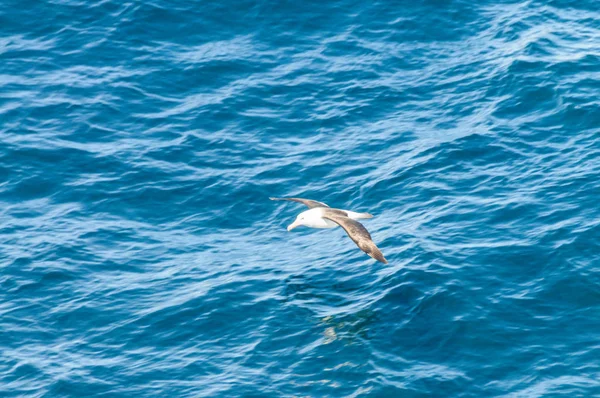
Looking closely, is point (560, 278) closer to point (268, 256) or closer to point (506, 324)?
point (506, 324)

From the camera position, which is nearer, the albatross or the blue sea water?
the blue sea water

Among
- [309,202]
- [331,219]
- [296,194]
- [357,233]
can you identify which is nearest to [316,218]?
[309,202]

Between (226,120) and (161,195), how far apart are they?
5416 mm

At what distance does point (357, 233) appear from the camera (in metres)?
29.2

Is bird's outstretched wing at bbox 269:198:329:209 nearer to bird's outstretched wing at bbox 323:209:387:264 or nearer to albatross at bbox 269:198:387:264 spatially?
albatross at bbox 269:198:387:264

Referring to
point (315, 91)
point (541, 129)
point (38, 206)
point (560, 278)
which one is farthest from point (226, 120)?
point (560, 278)

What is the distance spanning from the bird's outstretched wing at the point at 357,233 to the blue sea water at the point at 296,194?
2057mm

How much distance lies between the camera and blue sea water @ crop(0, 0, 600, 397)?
1089 inches

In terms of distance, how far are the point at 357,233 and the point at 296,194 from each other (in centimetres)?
769

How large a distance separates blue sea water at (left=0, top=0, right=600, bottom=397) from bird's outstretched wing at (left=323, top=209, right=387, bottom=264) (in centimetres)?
→ 206

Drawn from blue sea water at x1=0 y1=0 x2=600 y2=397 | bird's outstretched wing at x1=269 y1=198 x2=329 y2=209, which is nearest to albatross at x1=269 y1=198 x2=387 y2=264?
bird's outstretched wing at x1=269 y1=198 x2=329 y2=209

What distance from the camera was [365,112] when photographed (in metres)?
40.5

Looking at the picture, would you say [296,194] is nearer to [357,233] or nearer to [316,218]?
[316,218]

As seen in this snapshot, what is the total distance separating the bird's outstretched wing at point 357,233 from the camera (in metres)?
28.2
